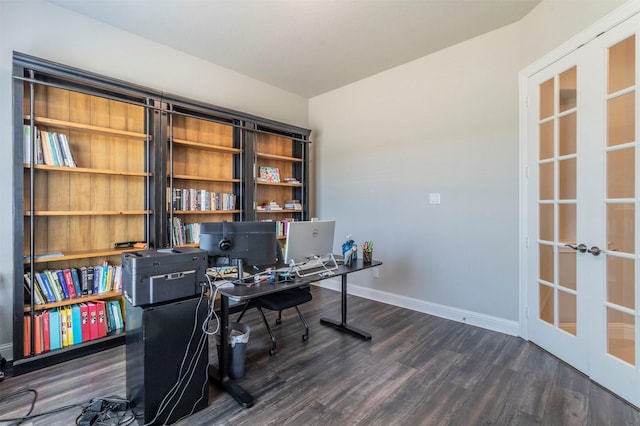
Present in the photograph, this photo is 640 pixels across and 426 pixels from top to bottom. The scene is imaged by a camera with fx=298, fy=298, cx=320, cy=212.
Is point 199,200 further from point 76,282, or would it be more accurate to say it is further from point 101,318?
point 101,318

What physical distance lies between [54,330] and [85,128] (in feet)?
5.40

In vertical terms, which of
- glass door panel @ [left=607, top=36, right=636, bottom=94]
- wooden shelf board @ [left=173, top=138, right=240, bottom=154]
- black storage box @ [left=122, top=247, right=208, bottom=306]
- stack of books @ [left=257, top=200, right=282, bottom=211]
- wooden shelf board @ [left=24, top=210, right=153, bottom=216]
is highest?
glass door panel @ [left=607, top=36, right=636, bottom=94]

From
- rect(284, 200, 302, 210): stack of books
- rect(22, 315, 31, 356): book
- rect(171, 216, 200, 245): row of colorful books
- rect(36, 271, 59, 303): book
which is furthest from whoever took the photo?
rect(284, 200, 302, 210): stack of books

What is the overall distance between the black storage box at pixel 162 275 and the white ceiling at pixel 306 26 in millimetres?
2136

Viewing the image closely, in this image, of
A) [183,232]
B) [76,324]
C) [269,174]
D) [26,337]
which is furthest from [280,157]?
[26,337]

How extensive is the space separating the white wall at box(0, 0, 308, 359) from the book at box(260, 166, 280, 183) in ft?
2.66

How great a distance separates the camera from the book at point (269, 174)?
4.04m

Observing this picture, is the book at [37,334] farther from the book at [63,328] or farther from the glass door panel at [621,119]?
the glass door panel at [621,119]

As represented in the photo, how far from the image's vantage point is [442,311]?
3346 millimetres

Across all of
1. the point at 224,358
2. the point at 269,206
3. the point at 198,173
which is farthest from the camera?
the point at 269,206

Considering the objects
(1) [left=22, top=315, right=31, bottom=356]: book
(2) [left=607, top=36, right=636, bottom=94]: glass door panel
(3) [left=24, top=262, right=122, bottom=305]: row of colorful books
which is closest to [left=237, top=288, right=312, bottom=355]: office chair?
(3) [left=24, top=262, right=122, bottom=305]: row of colorful books

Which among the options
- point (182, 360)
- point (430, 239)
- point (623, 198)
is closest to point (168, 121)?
point (182, 360)

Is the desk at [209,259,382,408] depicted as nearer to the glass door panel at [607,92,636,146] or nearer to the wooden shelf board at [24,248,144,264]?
the wooden shelf board at [24,248,144,264]

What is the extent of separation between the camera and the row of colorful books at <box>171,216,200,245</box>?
3.08 m
